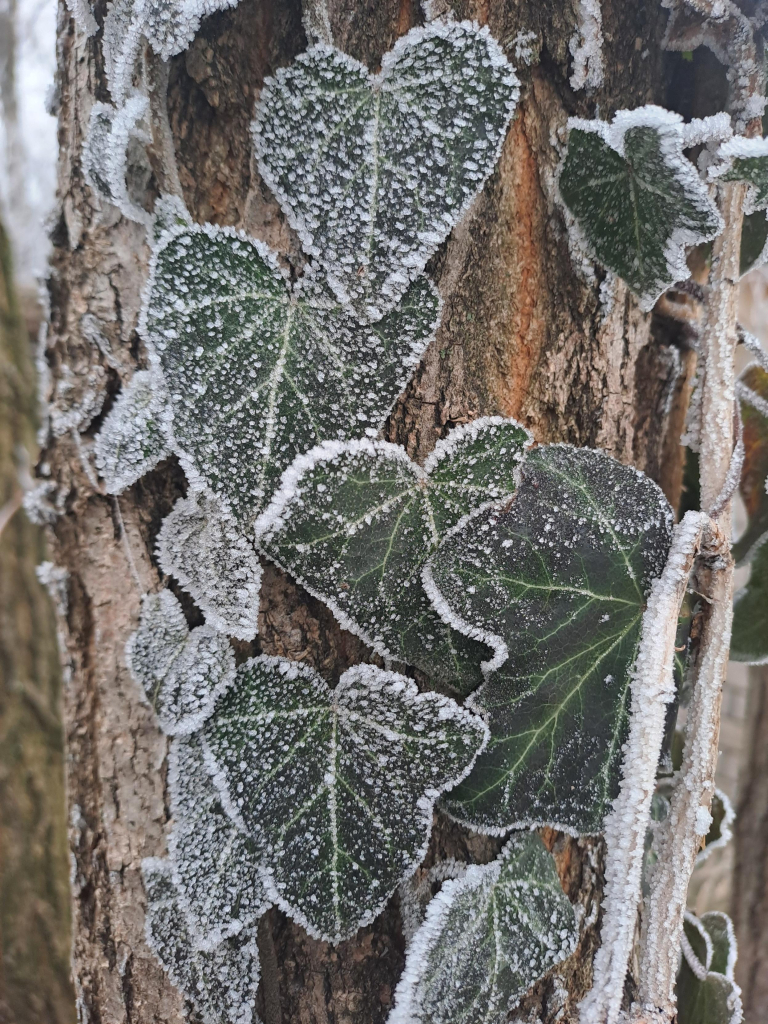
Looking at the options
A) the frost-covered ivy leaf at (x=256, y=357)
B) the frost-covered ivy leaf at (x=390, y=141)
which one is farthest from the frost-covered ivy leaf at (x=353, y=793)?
the frost-covered ivy leaf at (x=390, y=141)

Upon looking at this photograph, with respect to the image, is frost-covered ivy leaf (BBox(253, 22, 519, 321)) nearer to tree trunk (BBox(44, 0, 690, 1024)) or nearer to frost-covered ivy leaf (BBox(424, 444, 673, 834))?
tree trunk (BBox(44, 0, 690, 1024))

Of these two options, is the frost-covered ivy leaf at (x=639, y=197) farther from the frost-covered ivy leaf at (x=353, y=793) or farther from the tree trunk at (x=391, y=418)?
the frost-covered ivy leaf at (x=353, y=793)

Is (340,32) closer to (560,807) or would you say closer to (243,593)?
(243,593)

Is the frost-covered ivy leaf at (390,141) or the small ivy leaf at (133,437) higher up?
the frost-covered ivy leaf at (390,141)

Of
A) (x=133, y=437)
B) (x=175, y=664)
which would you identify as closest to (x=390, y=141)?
(x=133, y=437)

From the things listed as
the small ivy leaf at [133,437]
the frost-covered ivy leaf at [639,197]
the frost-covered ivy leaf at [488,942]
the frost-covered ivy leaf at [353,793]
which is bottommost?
the frost-covered ivy leaf at [488,942]

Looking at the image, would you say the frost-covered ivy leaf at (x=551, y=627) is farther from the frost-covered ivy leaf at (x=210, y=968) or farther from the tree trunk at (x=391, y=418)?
the frost-covered ivy leaf at (x=210, y=968)

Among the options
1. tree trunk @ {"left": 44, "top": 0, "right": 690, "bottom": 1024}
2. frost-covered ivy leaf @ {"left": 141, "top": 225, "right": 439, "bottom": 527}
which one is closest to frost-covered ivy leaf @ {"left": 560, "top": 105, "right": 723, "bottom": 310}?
tree trunk @ {"left": 44, "top": 0, "right": 690, "bottom": 1024}
